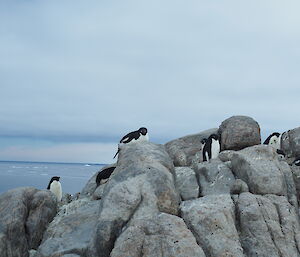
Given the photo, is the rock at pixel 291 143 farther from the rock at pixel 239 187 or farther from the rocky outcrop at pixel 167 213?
the rock at pixel 239 187

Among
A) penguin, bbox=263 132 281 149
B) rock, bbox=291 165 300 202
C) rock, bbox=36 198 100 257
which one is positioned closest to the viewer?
rock, bbox=36 198 100 257

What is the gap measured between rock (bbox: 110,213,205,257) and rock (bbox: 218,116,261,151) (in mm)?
11699

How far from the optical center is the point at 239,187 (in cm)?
1603

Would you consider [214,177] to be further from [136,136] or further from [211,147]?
[136,136]

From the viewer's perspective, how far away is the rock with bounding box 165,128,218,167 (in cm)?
2425

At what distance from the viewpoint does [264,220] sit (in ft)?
46.8

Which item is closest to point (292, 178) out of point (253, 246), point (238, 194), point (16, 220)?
point (238, 194)

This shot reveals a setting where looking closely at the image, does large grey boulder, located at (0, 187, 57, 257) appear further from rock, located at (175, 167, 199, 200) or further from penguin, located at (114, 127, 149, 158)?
penguin, located at (114, 127, 149, 158)

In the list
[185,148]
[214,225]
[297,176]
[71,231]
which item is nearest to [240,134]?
[185,148]

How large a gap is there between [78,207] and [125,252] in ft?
22.9

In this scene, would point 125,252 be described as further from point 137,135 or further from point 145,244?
point 137,135

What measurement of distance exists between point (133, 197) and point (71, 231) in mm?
3880

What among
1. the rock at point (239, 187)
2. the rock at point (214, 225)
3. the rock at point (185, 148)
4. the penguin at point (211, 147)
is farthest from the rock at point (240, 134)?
the rock at point (214, 225)

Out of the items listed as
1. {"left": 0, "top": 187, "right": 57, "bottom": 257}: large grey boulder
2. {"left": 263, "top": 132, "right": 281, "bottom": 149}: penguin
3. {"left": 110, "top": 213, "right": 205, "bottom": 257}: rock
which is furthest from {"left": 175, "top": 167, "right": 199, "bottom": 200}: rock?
{"left": 263, "top": 132, "right": 281, "bottom": 149}: penguin
